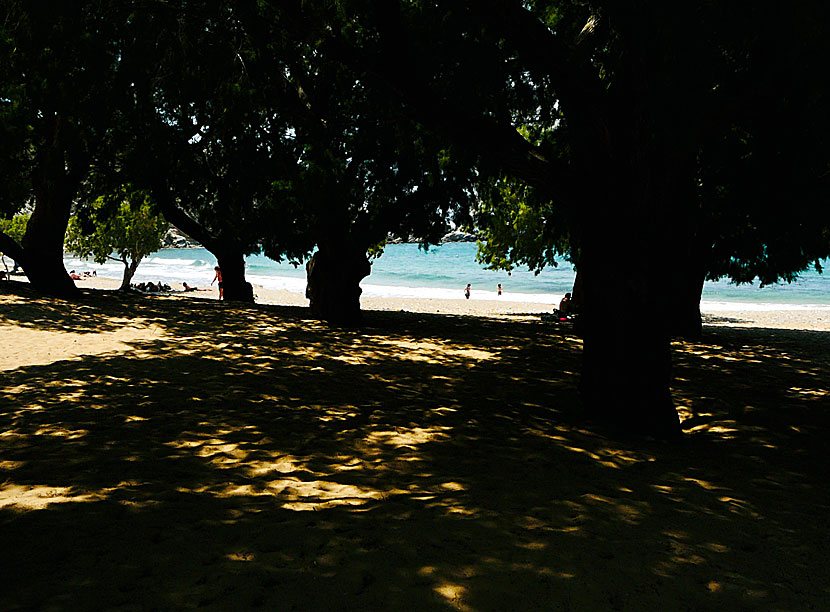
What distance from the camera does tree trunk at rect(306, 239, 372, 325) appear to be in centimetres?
1566

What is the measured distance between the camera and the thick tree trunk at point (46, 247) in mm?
18312

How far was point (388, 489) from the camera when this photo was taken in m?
5.05

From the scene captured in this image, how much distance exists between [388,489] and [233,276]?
67.5 feet

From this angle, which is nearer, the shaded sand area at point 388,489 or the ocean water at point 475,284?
the shaded sand area at point 388,489

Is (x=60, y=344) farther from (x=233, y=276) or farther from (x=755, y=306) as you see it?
(x=755, y=306)

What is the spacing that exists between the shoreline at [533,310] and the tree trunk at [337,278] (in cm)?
1214

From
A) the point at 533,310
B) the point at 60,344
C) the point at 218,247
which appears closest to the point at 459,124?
the point at 60,344

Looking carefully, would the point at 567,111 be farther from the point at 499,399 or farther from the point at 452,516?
the point at 452,516

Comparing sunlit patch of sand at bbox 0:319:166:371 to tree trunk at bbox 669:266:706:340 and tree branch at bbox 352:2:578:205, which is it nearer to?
tree branch at bbox 352:2:578:205

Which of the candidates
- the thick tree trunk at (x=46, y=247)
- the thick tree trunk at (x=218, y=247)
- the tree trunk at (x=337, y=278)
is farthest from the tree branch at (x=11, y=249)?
the tree trunk at (x=337, y=278)

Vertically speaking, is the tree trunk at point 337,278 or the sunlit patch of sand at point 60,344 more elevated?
the tree trunk at point 337,278

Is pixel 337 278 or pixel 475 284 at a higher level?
pixel 475 284

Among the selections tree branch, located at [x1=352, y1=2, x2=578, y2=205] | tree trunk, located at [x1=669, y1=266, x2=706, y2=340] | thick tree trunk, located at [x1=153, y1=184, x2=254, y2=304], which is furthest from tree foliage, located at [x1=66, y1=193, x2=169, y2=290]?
tree branch, located at [x1=352, y1=2, x2=578, y2=205]

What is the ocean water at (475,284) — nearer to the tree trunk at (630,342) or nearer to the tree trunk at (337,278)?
the tree trunk at (337,278)
